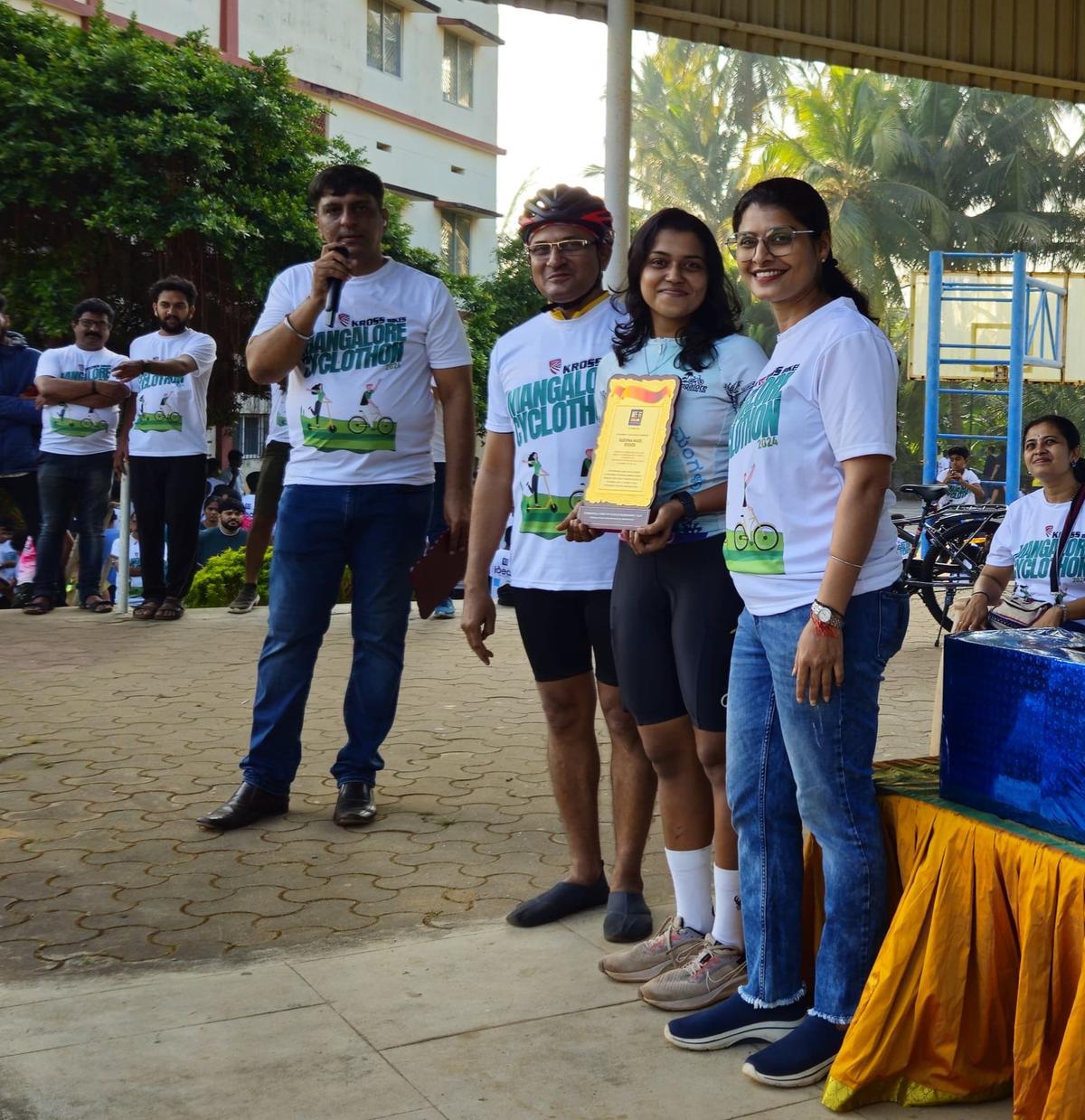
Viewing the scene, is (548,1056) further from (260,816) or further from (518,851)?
(260,816)

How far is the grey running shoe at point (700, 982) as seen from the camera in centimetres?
326

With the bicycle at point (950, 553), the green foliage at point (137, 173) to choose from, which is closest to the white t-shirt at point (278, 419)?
the bicycle at point (950, 553)

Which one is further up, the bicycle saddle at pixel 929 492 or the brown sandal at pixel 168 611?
the bicycle saddle at pixel 929 492

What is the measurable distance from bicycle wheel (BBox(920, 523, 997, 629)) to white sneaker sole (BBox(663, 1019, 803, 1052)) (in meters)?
7.63

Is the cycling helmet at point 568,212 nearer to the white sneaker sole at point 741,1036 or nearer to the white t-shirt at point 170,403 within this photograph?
the white sneaker sole at point 741,1036

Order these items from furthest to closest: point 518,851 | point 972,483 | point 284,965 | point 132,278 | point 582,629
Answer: point 132,278, point 972,483, point 518,851, point 582,629, point 284,965

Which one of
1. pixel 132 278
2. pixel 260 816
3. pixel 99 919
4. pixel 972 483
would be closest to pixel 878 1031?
pixel 99 919

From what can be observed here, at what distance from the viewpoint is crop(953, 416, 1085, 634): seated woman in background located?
18.5ft

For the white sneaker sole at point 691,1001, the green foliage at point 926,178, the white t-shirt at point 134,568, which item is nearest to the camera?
the white sneaker sole at point 691,1001

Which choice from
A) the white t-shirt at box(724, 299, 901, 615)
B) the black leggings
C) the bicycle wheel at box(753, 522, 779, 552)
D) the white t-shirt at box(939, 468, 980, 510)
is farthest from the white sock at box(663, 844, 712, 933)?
the white t-shirt at box(939, 468, 980, 510)

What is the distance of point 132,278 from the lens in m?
18.0

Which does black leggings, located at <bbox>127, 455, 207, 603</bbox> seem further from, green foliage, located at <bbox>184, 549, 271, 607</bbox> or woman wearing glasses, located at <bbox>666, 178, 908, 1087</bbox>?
woman wearing glasses, located at <bbox>666, 178, 908, 1087</bbox>

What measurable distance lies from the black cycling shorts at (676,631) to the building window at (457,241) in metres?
28.2

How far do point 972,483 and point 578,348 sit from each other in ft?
40.8
